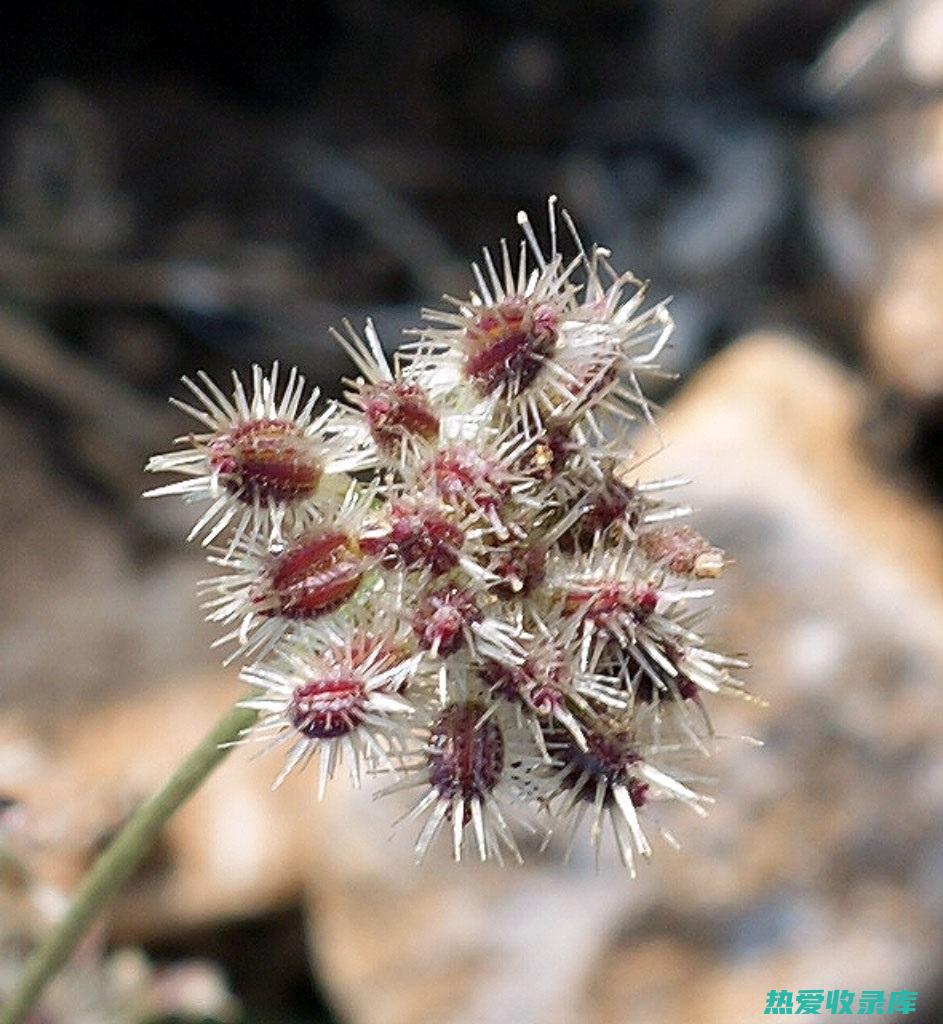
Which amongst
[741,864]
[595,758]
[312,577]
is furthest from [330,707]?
[741,864]

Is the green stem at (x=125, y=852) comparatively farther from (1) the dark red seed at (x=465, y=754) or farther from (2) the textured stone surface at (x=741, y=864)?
(2) the textured stone surface at (x=741, y=864)

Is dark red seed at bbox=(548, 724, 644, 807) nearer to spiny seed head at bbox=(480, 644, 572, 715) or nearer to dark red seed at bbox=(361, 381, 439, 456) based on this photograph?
spiny seed head at bbox=(480, 644, 572, 715)

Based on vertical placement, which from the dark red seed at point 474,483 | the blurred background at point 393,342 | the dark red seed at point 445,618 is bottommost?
the dark red seed at point 445,618

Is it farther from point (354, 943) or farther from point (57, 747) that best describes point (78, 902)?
point (57, 747)

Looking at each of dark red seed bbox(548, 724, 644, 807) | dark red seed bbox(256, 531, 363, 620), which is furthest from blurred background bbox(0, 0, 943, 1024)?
dark red seed bbox(548, 724, 644, 807)

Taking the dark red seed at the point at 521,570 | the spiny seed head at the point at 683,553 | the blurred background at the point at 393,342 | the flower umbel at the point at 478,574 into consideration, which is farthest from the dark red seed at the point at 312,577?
the blurred background at the point at 393,342

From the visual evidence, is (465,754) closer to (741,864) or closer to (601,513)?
(601,513)
